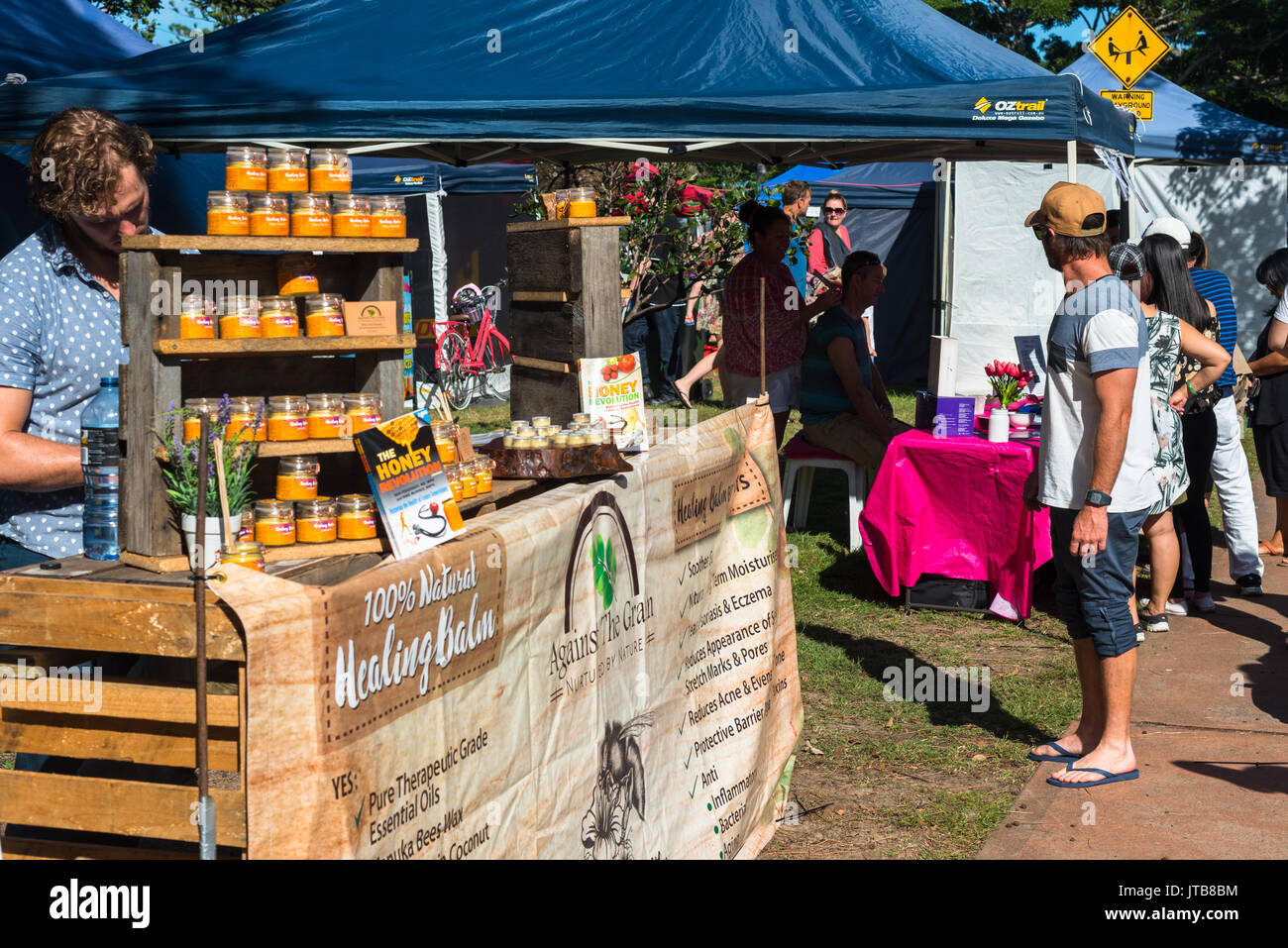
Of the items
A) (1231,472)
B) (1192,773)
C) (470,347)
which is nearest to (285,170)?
(1192,773)

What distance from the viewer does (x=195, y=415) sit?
8.91ft

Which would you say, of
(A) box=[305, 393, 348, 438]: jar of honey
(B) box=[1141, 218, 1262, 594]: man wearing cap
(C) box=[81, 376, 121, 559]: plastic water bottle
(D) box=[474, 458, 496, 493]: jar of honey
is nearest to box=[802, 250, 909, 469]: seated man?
(B) box=[1141, 218, 1262, 594]: man wearing cap

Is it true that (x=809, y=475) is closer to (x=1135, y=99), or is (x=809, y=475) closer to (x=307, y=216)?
(x=1135, y=99)

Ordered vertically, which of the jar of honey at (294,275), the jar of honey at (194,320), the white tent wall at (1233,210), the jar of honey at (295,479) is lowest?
the jar of honey at (295,479)

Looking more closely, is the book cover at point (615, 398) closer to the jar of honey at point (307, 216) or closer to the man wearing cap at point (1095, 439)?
the jar of honey at point (307, 216)

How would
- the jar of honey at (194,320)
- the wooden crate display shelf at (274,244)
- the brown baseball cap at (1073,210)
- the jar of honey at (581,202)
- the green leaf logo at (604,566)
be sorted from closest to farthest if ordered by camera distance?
the wooden crate display shelf at (274,244), the jar of honey at (194,320), the green leaf logo at (604,566), the jar of honey at (581,202), the brown baseball cap at (1073,210)

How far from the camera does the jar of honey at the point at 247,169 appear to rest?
295 centimetres

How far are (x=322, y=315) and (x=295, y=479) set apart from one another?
404 mm

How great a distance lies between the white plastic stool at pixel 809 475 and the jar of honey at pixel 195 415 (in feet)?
18.1

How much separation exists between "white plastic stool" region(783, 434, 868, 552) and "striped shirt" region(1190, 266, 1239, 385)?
7.12 feet

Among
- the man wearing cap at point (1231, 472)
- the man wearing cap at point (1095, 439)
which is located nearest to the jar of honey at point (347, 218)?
the man wearing cap at point (1095, 439)

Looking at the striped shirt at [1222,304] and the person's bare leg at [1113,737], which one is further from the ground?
the striped shirt at [1222,304]

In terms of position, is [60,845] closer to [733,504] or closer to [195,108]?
[733,504]

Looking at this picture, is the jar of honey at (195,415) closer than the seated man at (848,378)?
Yes
